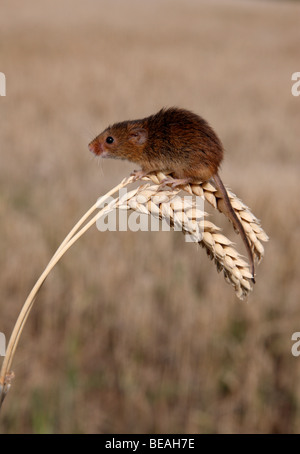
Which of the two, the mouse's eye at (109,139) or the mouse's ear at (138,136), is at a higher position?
the mouse's eye at (109,139)

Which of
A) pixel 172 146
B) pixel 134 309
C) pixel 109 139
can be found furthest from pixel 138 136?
pixel 134 309

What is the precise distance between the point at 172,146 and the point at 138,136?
0.86 ft

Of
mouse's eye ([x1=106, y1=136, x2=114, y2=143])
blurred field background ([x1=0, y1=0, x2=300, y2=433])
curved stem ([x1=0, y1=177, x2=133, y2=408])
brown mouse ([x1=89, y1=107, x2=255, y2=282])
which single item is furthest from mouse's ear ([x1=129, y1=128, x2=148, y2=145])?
blurred field background ([x1=0, y1=0, x2=300, y2=433])

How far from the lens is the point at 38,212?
19.4 ft

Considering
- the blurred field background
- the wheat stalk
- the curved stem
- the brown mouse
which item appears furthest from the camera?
the blurred field background

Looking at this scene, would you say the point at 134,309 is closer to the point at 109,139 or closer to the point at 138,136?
the point at 109,139

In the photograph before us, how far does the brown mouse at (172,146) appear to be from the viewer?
134 centimetres

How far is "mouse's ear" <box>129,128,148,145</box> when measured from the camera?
5.56 feet

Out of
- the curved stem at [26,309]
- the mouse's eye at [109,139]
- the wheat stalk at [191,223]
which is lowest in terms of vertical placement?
the curved stem at [26,309]

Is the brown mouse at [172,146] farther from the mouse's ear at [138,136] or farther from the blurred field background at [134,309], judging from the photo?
the blurred field background at [134,309]

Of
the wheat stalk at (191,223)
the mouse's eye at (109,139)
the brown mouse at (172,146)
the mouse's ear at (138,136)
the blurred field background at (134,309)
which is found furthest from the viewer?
the blurred field background at (134,309)

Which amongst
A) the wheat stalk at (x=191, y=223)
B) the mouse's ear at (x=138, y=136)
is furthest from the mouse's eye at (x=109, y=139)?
the wheat stalk at (x=191, y=223)

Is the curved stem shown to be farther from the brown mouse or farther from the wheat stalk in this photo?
the brown mouse
